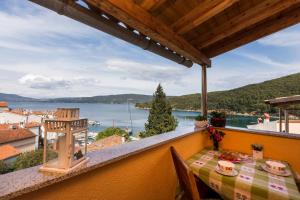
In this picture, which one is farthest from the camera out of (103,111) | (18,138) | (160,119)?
(160,119)

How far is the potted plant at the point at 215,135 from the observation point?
242cm

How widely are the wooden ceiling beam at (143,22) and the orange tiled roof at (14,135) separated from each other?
45.7 inches

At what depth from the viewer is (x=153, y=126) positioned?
12.7m

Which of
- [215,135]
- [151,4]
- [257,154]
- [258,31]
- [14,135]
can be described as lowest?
[257,154]

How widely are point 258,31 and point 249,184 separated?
6.72ft

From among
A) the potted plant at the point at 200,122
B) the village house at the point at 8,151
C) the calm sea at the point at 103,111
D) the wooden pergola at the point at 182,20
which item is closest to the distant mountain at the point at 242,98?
the calm sea at the point at 103,111

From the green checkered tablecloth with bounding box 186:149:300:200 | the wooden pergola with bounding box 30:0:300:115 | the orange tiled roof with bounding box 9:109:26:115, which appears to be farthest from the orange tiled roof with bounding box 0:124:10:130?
the green checkered tablecloth with bounding box 186:149:300:200

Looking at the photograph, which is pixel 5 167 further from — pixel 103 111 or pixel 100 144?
pixel 103 111

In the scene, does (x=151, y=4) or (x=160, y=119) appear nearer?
(x=151, y=4)

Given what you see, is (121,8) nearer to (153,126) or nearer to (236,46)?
(236,46)

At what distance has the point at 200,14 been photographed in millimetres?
1850

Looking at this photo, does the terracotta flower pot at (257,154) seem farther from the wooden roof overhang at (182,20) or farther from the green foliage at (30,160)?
the green foliage at (30,160)

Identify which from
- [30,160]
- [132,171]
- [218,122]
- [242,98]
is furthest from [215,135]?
[30,160]

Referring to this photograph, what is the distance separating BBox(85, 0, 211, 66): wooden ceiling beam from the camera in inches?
50.2
